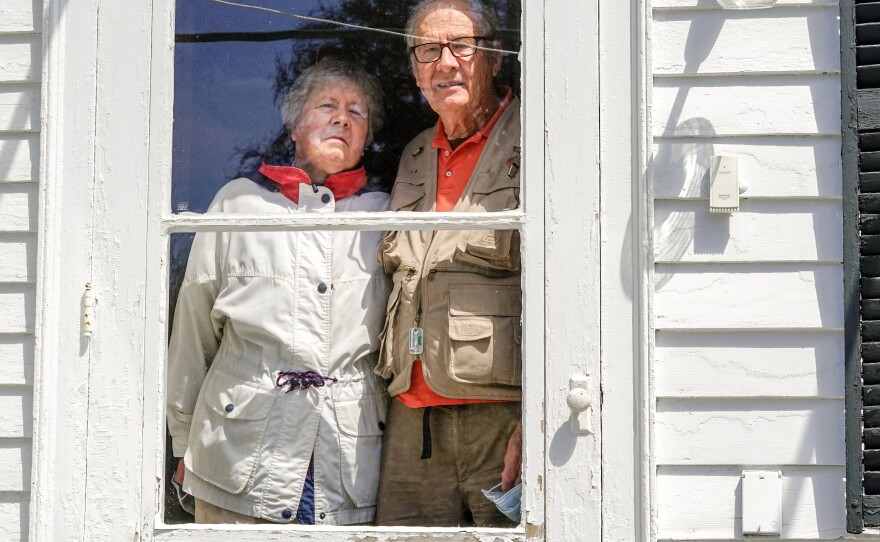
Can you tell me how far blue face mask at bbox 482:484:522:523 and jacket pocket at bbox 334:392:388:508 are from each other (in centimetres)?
26

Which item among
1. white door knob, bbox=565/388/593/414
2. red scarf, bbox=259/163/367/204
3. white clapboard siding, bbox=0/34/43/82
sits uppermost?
white clapboard siding, bbox=0/34/43/82

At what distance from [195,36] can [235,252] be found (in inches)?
19.6

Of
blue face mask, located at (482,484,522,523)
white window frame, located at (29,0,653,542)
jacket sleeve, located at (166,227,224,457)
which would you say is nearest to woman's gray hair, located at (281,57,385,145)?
white window frame, located at (29,0,653,542)

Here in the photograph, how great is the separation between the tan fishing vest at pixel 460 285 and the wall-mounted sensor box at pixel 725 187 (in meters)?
0.42

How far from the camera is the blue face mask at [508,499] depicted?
2326mm

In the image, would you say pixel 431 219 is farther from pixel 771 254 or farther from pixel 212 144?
pixel 771 254

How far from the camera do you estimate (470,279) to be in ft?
7.75

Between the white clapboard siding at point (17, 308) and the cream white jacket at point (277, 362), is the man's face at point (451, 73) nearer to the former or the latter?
the cream white jacket at point (277, 362)

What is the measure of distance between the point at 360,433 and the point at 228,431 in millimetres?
293

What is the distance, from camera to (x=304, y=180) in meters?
2.43

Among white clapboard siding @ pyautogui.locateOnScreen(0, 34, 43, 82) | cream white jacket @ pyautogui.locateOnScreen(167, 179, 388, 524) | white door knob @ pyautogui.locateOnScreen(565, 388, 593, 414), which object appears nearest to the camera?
white door knob @ pyautogui.locateOnScreen(565, 388, 593, 414)

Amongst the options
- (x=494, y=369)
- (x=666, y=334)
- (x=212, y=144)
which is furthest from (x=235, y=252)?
(x=666, y=334)

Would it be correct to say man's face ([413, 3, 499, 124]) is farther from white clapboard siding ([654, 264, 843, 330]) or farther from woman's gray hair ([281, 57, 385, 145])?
white clapboard siding ([654, 264, 843, 330])

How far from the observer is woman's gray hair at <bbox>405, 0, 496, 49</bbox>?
94.5 inches
